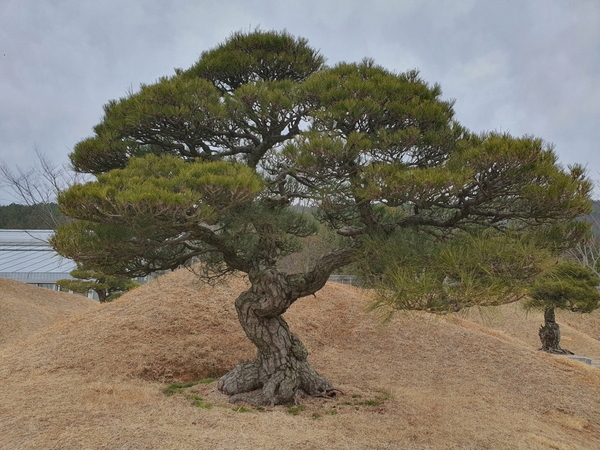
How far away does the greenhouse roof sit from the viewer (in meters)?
17.6

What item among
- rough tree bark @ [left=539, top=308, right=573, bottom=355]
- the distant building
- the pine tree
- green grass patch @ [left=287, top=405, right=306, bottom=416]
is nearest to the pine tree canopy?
the pine tree

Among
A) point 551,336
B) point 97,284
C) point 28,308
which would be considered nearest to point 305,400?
point 551,336

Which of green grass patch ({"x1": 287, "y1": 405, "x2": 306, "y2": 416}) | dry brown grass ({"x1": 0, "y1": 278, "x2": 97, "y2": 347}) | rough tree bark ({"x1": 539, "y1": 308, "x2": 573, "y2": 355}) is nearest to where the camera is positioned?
green grass patch ({"x1": 287, "y1": 405, "x2": 306, "y2": 416})

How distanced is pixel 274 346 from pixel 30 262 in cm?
1782

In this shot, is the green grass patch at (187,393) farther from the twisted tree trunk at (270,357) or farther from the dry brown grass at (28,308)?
the dry brown grass at (28,308)

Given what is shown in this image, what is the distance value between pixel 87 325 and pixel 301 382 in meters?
3.87

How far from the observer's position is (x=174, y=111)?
372cm

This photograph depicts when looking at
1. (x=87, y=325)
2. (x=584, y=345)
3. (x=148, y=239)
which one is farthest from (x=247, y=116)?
(x=584, y=345)

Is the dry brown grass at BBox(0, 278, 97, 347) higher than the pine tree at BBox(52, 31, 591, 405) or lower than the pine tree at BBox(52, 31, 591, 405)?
lower

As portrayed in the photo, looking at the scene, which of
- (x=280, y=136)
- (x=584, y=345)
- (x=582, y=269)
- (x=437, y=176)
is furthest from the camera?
(x=584, y=345)

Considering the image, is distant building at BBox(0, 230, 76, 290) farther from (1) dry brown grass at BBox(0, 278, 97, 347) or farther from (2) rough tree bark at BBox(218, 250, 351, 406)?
(2) rough tree bark at BBox(218, 250, 351, 406)

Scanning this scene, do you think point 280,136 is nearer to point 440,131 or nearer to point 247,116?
point 247,116

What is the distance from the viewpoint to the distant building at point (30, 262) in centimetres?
1762

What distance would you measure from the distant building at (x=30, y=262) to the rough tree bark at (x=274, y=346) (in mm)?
13100
